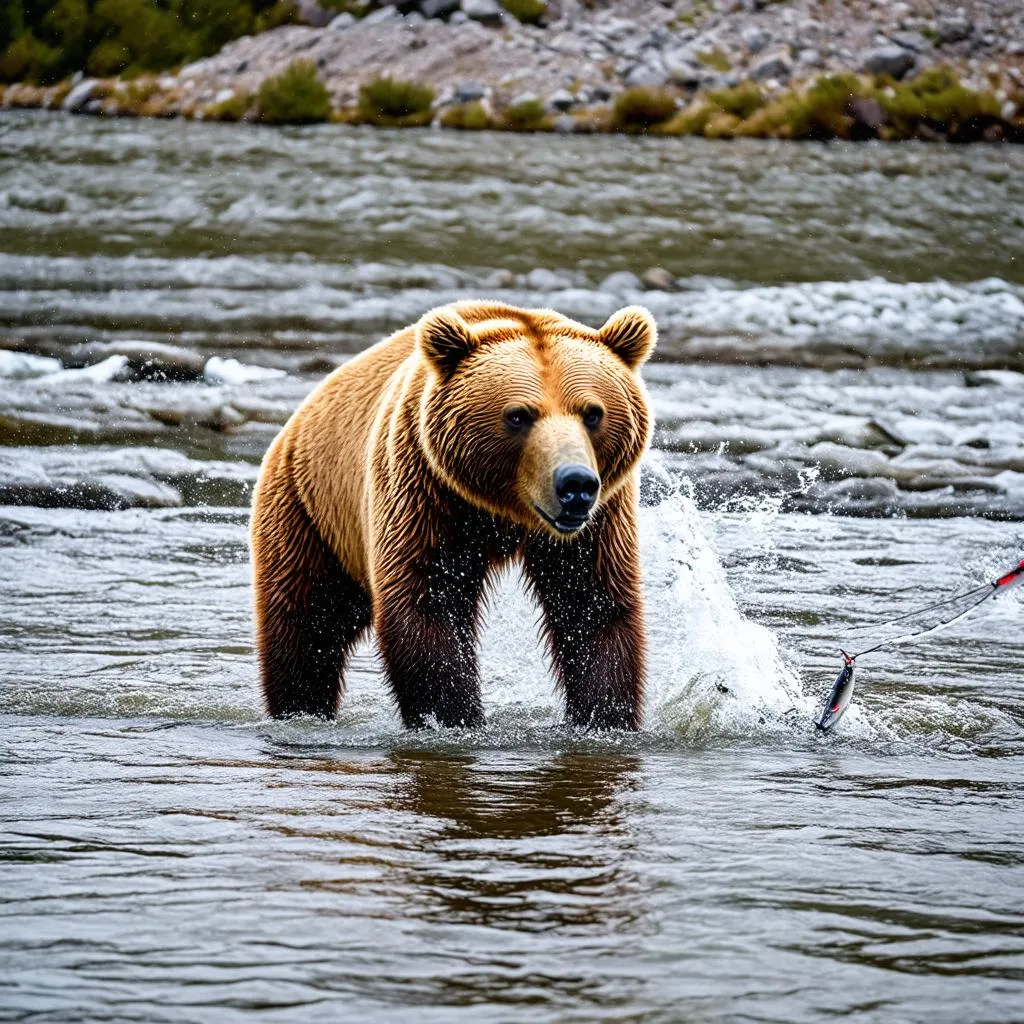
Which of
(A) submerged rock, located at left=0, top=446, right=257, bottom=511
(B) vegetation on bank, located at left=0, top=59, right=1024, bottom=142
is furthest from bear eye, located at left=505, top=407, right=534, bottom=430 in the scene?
(B) vegetation on bank, located at left=0, top=59, right=1024, bottom=142

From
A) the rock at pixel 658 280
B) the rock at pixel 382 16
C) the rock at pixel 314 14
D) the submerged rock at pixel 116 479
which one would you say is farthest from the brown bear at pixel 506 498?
the rock at pixel 314 14

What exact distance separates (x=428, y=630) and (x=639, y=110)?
20.0 m

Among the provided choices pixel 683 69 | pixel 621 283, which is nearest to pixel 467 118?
pixel 683 69

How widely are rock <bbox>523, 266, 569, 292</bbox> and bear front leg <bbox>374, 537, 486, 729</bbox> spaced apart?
13.0 meters

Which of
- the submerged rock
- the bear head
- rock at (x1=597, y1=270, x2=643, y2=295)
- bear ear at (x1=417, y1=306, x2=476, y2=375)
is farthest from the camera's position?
rock at (x1=597, y1=270, x2=643, y2=295)

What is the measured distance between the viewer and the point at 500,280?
59.7 ft

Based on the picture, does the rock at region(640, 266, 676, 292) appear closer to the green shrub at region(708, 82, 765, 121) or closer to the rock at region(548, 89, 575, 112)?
the rock at region(548, 89, 575, 112)

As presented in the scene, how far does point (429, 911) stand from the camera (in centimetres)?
336

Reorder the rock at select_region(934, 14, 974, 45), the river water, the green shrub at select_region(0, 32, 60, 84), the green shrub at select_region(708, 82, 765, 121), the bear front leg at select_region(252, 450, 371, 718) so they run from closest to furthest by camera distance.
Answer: the river water → the bear front leg at select_region(252, 450, 371, 718) → the green shrub at select_region(708, 82, 765, 121) → the rock at select_region(934, 14, 974, 45) → the green shrub at select_region(0, 32, 60, 84)

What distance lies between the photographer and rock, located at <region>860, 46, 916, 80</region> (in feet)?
81.8

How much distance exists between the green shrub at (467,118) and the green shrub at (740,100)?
10.6 ft

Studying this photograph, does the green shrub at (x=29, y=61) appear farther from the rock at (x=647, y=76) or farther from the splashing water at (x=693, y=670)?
the splashing water at (x=693, y=670)

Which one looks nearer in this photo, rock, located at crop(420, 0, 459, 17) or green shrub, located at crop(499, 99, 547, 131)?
green shrub, located at crop(499, 99, 547, 131)

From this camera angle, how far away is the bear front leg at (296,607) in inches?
241
